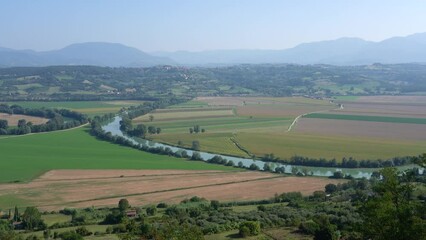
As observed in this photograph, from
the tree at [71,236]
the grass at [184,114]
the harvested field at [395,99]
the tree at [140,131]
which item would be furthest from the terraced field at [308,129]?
the tree at [71,236]

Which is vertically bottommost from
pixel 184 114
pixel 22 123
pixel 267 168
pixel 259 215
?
pixel 267 168

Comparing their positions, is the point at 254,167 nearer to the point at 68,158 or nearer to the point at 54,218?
the point at 68,158

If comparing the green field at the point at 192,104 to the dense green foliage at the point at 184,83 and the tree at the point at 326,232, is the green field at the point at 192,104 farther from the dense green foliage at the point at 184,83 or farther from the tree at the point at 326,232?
the tree at the point at 326,232

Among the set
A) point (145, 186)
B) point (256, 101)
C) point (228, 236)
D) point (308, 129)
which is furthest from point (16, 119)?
point (228, 236)

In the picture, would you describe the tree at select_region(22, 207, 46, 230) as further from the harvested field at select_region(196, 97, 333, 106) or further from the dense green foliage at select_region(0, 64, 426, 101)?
the dense green foliage at select_region(0, 64, 426, 101)

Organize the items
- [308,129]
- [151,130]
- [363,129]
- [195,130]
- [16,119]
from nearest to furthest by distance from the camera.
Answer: [151,130]
[195,130]
[363,129]
[308,129]
[16,119]

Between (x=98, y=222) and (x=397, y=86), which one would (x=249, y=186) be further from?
(x=397, y=86)

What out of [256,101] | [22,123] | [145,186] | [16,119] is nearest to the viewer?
[145,186]

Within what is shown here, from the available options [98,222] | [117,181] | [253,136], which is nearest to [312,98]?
[253,136]
